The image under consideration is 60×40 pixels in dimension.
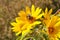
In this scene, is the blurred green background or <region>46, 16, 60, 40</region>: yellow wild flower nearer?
<region>46, 16, 60, 40</region>: yellow wild flower

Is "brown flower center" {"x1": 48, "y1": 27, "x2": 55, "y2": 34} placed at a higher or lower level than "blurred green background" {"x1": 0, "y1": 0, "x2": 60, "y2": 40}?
lower

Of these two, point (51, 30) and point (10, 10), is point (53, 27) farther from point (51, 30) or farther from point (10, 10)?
point (10, 10)

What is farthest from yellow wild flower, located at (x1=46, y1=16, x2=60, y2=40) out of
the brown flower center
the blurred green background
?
the blurred green background

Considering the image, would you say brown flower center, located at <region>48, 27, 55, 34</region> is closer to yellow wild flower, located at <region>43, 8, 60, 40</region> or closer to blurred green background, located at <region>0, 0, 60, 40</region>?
yellow wild flower, located at <region>43, 8, 60, 40</region>

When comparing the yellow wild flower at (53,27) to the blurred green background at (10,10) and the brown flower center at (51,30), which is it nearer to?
the brown flower center at (51,30)

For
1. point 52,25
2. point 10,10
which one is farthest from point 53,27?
point 10,10

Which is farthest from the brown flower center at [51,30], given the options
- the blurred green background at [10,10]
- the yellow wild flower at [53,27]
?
the blurred green background at [10,10]

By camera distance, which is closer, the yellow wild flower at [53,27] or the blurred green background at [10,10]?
the yellow wild flower at [53,27]

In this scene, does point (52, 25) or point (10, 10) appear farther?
point (10, 10)
